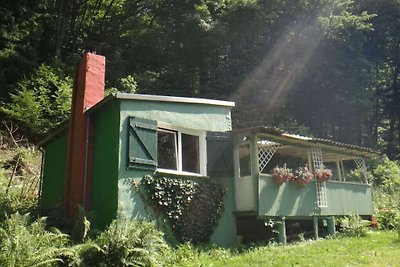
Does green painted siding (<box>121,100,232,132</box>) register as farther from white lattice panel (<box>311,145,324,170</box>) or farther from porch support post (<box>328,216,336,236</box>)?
porch support post (<box>328,216,336,236</box>)

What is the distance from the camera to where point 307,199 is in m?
13.2

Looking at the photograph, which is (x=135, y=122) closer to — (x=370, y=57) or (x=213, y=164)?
(x=213, y=164)

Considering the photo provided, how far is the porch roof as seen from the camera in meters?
12.0

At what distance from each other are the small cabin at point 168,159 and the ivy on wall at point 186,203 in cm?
22

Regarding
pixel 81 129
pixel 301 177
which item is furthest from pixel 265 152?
pixel 81 129

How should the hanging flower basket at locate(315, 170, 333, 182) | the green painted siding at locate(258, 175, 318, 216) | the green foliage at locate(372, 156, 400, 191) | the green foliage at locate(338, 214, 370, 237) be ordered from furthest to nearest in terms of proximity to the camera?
the green foliage at locate(372, 156, 400, 191), the green foliage at locate(338, 214, 370, 237), the hanging flower basket at locate(315, 170, 333, 182), the green painted siding at locate(258, 175, 318, 216)

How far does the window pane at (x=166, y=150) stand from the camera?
39.6ft

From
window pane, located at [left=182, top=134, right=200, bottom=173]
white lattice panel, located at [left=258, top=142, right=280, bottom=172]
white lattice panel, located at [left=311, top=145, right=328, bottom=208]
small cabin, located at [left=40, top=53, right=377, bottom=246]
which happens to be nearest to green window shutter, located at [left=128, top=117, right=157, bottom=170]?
small cabin, located at [left=40, top=53, right=377, bottom=246]

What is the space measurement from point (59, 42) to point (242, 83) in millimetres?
11140

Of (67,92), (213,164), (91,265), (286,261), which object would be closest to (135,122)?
(213,164)


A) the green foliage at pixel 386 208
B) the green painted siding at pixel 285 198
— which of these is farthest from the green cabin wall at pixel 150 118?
the green foliage at pixel 386 208

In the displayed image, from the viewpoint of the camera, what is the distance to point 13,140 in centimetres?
1911

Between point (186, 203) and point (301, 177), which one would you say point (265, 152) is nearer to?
point (301, 177)

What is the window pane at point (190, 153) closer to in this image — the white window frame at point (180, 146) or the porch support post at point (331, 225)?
the white window frame at point (180, 146)
